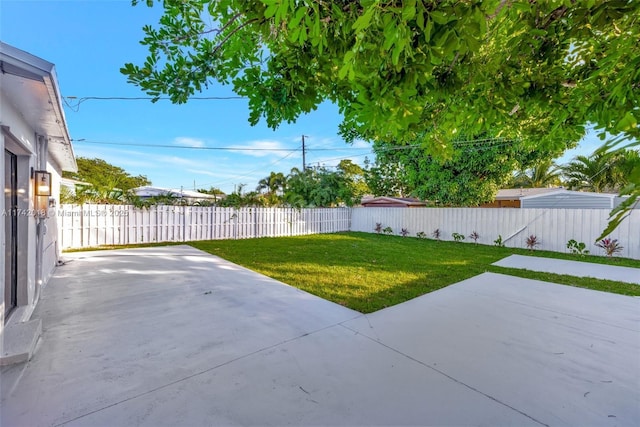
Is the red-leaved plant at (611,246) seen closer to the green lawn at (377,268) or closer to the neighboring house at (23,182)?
the green lawn at (377,268)

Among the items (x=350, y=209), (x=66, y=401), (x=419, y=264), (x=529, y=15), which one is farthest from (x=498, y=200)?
(x=66, y=401)

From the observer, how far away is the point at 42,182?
307 centimetres

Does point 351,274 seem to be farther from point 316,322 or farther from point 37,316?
point 37,316

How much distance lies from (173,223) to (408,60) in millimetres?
9036

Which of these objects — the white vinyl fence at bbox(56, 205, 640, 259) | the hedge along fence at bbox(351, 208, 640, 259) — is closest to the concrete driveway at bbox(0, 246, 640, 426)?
the white vinyl fence at bbox(56, 205, 640, 259)

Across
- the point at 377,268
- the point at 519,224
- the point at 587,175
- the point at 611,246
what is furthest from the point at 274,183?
the point at 587,175

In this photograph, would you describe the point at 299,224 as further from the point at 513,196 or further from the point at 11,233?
the point at 513,196

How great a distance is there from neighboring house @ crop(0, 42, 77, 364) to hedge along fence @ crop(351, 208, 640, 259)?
9973mm

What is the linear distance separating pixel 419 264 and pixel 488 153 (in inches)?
231

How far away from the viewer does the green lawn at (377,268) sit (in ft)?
12.6

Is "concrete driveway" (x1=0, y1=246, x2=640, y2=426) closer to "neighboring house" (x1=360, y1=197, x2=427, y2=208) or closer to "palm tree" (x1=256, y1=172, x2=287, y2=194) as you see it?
"neighboring house" (x1=360, y1=197, x2=427, y2=208)

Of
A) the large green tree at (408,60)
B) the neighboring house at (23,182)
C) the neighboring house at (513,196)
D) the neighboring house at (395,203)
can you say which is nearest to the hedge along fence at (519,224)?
the neighboring house at (395,203)

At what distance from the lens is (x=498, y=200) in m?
15.8

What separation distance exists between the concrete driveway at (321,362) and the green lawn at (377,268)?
47 centimetres
